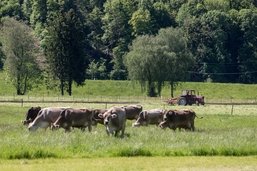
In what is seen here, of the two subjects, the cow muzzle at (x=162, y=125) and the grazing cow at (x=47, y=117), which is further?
the cow muzzle at (x=162, y=125)

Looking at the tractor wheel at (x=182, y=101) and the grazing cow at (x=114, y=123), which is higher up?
the grazing cow at (x=114, y=123)

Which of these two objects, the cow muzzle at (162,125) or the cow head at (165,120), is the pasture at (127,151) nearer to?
the cow muzzle at (162,125)

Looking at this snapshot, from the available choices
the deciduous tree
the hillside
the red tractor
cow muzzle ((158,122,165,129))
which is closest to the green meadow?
cow muzzle ((158,122,165,129))

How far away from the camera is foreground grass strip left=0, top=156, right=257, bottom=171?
69.4 ft

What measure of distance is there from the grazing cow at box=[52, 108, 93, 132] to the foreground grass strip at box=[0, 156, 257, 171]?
1108 centimetres

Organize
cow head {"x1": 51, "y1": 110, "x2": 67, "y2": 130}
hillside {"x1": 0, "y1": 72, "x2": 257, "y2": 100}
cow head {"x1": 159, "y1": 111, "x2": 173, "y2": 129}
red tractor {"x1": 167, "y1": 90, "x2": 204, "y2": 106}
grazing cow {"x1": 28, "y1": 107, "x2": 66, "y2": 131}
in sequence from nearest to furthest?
cow head {"x1": 51, "y1": 110, "x2": 67, "y2": 130} < grazing cow {"x1": 28, "y1": 107, "x2": 66, "y2": 131} < cow head {"x1": 159, "y1": 111, "x2": 173, "y2": 129} < red tractor {"x1": 167, "y1": 90, "x2": 204, "y2": 106} < hillside {"x1": 0, "y1": 72, "x2": 257, "y2": 100}

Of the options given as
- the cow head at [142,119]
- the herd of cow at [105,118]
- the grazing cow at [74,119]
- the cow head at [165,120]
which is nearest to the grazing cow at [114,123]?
the herd of cow at [105,118]

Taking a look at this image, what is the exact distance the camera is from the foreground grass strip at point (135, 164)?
21.2 metres

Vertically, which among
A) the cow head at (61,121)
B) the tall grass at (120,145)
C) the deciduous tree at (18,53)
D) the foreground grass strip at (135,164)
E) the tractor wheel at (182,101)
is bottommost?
the tractor wheel at (182,101)

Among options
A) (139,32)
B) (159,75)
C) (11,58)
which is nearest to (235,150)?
(159,75)

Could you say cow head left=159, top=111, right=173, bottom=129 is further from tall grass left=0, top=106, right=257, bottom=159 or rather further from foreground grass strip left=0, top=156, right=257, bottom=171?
foreground grass strip left=0, top=156, right=257, bottom=171

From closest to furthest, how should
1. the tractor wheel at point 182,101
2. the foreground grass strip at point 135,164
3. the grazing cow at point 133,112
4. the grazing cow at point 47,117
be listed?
1. the foreground grass strip at point 135,164
2. the grazing cow at point 47,117
3. the grazing cow at point 133,112
4. the tractor wheel at point 182,101

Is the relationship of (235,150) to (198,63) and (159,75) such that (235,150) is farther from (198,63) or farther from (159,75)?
(198,63)

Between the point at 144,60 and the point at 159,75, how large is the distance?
12.5ft
